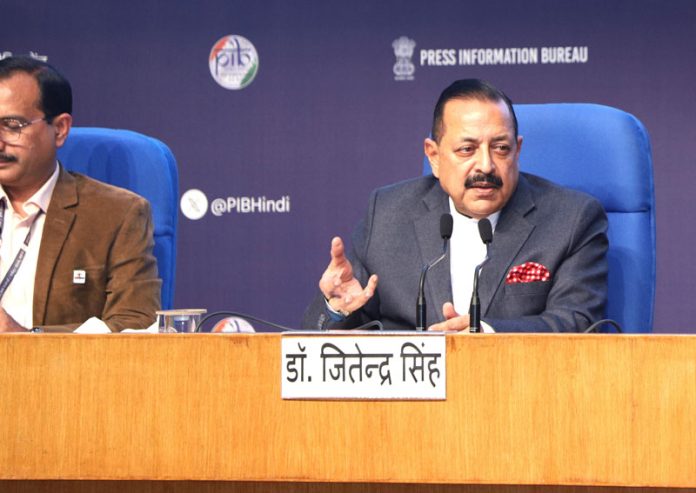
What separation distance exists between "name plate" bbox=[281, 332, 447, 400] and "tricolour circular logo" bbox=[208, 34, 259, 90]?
263 centimetres

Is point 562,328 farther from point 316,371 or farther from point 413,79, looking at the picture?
point 413,79

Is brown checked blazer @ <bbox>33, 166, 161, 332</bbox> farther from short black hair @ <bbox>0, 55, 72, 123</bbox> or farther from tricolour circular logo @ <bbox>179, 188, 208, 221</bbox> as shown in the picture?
tricolour circular logo @ <bbox>179, 188, 208, 221</bbox>

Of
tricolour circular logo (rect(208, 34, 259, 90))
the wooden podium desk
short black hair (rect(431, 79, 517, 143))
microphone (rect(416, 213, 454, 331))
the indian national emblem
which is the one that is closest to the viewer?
the wooden podium desk

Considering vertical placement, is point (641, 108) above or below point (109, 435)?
above

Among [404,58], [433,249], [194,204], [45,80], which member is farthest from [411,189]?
[194,204]

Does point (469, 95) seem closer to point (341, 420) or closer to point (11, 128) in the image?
point (11, 128)

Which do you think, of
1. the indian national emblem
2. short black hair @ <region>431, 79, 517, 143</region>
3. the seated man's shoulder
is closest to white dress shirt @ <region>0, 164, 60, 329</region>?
the seated man's shoulder

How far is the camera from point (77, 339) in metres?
1.50

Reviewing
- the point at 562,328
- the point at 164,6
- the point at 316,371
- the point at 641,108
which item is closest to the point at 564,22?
the point at 641,108

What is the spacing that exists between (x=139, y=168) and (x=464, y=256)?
2.69ft

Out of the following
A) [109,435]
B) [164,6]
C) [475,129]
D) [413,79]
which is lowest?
[109,435]

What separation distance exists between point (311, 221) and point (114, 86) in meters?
0.88

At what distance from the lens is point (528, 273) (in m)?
2.45

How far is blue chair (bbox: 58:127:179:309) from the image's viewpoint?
2730mm
